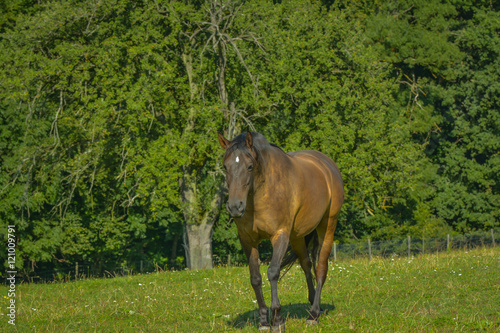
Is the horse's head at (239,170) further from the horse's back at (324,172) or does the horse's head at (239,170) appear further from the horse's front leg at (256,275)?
the horse's back at (324,172)

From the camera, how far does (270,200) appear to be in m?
8.16

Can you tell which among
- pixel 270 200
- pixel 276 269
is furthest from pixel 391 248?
pixel 270 200

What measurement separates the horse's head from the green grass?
203cm

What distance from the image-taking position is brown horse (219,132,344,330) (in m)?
7.75

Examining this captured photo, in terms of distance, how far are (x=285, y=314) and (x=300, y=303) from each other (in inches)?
49.3

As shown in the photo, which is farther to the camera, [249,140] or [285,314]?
[285,314]

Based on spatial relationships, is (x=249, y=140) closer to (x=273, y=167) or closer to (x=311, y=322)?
(x=273, y=167)

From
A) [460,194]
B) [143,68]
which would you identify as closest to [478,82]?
[460,194]

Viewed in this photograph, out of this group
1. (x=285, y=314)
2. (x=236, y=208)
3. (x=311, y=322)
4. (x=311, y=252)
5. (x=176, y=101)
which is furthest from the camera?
(x=176, y=101)

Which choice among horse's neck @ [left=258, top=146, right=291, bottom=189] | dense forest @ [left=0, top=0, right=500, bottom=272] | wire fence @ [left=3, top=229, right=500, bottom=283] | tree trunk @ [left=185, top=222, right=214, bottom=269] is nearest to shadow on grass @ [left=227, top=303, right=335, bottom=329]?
horse's neck @ [left=258, top=146, right=291, bottom=189]

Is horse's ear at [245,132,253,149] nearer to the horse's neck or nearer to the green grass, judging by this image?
the horse's neck

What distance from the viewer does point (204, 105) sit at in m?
22.4

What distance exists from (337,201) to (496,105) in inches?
1296

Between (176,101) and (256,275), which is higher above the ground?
(176,101)
